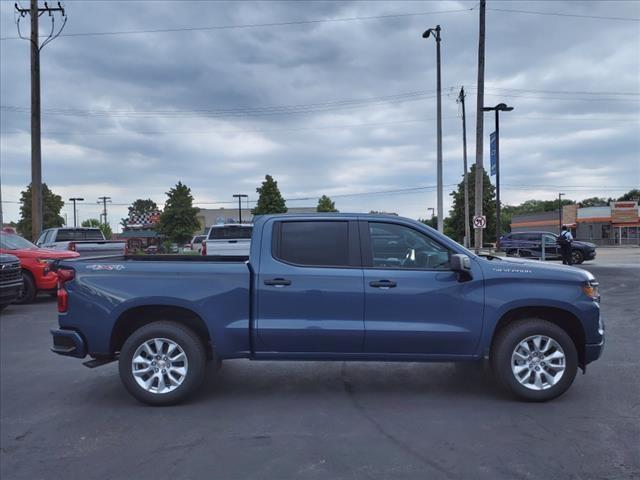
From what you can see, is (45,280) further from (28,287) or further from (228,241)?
(228,241)

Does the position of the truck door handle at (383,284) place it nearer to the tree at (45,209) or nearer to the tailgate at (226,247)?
the tailgate at (226,247)

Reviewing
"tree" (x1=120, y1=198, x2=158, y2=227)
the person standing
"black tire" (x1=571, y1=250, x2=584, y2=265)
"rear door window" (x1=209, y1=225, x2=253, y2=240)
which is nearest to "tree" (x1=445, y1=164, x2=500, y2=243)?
"black tire" (x1=571, y1=250, x2=584, y2=265)

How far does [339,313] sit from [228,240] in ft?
37.7

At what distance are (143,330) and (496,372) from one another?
3.48 metres

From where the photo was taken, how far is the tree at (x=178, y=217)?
205 ft

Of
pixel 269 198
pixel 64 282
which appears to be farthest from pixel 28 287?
pixel 269 198

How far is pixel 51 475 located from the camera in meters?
3.80

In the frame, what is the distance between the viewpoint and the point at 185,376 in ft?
17.0

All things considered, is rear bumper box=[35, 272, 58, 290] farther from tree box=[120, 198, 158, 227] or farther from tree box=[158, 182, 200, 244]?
tree box=[120, 198, 158, 227]

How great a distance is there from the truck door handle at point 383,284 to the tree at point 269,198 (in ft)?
178

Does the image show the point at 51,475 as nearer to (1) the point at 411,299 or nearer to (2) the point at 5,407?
(2) the point at 5,407

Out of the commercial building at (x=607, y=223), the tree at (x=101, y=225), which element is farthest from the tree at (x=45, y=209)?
the commercial building at (x=607, y=223)

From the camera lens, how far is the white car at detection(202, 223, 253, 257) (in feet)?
51.0

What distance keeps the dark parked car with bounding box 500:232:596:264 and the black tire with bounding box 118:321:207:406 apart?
Answer: 76.1 ft
